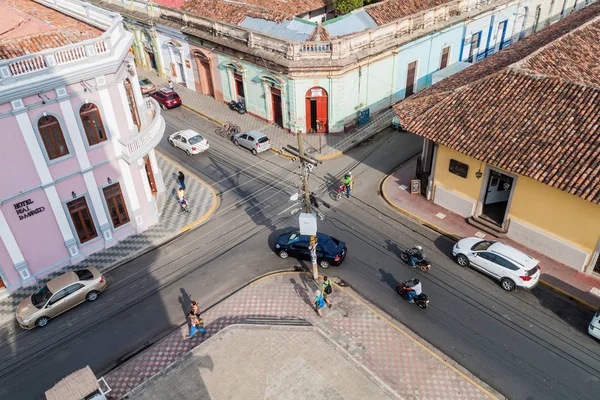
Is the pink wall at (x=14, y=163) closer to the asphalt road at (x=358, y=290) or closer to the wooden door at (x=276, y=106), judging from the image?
the asphalt road at (x=358, y=290)

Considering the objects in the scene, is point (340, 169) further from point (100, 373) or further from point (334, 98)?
point (100, 373)

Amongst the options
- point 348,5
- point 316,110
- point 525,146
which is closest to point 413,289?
point 525,146

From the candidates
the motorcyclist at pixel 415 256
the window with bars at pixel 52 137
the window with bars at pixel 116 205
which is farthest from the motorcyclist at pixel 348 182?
the window with bars at pixel 52 137

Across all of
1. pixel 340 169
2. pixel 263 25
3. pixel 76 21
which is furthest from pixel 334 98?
pixel 76 21

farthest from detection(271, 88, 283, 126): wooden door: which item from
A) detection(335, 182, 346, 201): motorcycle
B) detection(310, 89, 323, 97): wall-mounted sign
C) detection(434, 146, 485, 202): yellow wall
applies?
detection(434, 146, 485, 202): yellow wall

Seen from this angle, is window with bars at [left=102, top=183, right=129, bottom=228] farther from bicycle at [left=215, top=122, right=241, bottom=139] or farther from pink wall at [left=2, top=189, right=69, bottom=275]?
bicycle at [left=215, top=122, right=241, bottom=139]

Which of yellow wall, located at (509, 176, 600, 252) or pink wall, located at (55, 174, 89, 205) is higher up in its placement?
pink wall, located at (55, 174, 89, 205)
